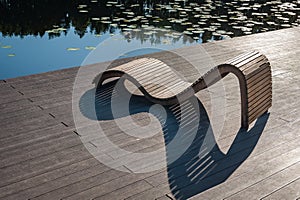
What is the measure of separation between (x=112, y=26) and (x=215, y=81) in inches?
186

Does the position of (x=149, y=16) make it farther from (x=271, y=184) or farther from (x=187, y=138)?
(x=271, y=184)

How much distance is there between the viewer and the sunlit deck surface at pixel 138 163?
2381mm

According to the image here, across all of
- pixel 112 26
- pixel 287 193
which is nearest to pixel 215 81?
pixel 287 193

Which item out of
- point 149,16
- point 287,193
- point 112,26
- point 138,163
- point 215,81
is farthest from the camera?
point 149,16

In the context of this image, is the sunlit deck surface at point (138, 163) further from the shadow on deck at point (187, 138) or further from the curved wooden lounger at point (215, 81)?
the curved wooden lounger at point (215, 81)

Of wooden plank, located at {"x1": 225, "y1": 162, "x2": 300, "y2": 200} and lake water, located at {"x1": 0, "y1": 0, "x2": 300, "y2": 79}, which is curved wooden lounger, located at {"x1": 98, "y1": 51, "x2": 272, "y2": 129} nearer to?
wooden plank, located at {"x1": 225, "y1": 162, "x2": 300, "y2": 200}

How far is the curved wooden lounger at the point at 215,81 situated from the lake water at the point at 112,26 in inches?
71.5

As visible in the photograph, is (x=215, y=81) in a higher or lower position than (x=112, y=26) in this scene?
higher

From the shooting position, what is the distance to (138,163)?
268cm

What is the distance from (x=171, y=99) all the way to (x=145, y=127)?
0.45 meters

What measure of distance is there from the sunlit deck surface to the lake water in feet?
7.55

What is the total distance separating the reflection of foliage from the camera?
772cm

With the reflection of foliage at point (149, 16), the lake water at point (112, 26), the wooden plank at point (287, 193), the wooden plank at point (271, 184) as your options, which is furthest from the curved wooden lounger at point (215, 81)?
the reflection of foliage at point (149, 16)

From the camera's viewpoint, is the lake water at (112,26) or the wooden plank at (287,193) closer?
the wooden plank at (287,193)
